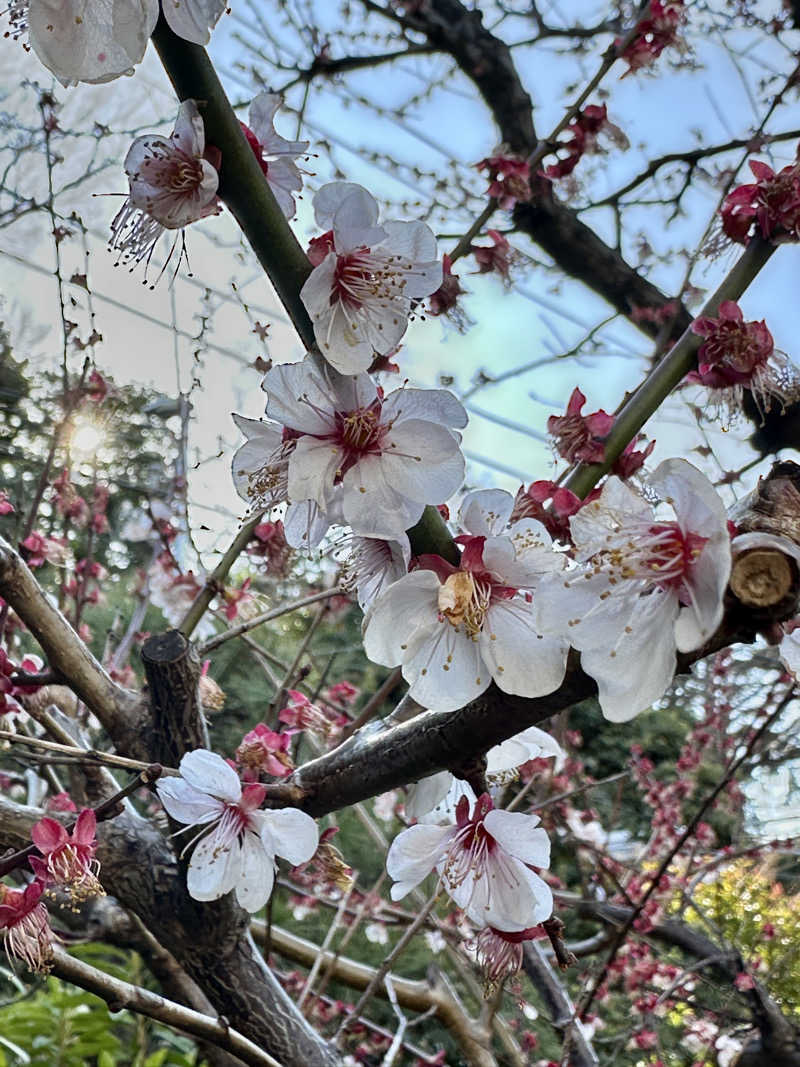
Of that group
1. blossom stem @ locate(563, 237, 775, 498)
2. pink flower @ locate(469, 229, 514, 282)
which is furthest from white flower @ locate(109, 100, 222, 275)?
pink flower @ locate(469, 229, 514, 282)

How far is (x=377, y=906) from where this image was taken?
5.93 feet

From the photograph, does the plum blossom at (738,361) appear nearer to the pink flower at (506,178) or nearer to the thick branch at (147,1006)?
the pink flower at (506,178)

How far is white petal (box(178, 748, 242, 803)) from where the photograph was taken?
2.08ft

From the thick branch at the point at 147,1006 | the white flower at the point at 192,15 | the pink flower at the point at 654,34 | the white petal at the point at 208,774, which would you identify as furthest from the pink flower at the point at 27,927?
the pink flower at the point at 654,34

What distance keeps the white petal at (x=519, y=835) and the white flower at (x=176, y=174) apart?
381 mm

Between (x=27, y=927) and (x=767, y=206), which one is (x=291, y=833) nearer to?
(x=27, y=927)

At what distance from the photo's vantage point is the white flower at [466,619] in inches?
17.0

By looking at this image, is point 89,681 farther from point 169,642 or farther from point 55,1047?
point 55,1047

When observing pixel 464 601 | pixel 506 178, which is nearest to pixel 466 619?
pixel 464 601

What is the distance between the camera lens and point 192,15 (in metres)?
0.35

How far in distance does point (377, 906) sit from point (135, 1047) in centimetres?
69

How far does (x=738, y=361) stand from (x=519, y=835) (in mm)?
394

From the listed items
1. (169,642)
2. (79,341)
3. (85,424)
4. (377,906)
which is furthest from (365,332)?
(377,906)

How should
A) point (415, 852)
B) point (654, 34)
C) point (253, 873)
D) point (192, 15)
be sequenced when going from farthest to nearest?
point (654, 34)
point (253, 873)
point (415, 852)
point (192, 15)
